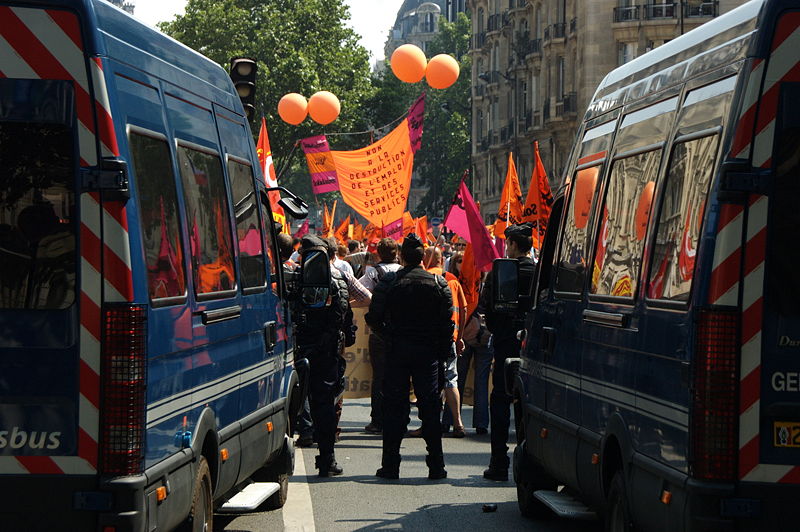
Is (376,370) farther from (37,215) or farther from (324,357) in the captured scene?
(37,215)

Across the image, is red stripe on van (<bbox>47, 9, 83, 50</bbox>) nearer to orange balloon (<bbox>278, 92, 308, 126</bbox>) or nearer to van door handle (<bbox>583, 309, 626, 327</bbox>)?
van door handle (<bbox>583, 309, 626, 327</bbox>)

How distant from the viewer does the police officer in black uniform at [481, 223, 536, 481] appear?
36.5 feet

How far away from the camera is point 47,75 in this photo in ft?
18.2

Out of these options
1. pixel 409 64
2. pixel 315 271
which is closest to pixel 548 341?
pixel 315 271

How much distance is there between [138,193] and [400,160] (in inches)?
685

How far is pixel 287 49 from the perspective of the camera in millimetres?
68125

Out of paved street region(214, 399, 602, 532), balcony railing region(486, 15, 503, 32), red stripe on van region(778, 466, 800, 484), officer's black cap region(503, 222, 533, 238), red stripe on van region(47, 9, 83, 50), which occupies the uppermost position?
balcony railing region(486, 15, 503, 32)

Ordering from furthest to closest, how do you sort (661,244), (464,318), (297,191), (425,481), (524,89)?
(297,191)
(524,89)
(464,318)
(425,481)
(661,244)

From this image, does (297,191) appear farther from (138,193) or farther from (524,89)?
(138,193)

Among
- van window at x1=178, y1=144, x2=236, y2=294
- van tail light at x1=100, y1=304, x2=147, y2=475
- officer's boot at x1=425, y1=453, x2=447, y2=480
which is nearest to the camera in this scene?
van tail light at x1=100, y1=304, x2=147, y2=475

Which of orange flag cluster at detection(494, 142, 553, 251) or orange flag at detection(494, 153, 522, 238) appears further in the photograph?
orange flag at detection(494, 153, 522, 238)

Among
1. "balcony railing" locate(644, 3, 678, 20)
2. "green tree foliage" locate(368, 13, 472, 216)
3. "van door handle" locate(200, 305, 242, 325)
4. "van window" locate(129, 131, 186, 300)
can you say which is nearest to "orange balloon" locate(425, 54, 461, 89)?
"van door handle" locate(200, 305, 242, 325)

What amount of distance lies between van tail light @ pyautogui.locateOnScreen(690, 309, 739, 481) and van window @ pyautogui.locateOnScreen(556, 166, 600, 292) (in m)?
2.22

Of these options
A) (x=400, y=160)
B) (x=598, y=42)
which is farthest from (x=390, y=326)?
(x=598, y=42)
